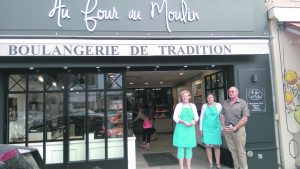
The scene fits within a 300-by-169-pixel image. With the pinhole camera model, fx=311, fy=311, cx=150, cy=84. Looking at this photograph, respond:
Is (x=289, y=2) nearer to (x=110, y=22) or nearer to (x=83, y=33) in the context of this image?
(x=110, y=22)

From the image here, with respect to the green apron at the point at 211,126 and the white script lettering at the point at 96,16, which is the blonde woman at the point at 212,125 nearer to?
the green apron at the point at 211,126

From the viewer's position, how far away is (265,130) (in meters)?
7.74

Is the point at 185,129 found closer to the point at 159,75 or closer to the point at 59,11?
the point at 59,11

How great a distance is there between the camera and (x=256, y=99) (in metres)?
7.81

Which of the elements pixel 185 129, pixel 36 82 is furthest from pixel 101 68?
pixel 185 129

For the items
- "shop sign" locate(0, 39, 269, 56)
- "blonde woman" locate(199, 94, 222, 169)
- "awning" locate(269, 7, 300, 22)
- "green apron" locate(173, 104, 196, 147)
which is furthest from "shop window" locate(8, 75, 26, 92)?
"awning" locate(269, 7, 300, 22)

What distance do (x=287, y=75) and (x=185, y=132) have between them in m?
3.24

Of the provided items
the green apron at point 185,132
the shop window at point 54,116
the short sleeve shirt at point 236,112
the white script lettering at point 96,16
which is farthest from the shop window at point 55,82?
the short sleeve shirt at point 236,112

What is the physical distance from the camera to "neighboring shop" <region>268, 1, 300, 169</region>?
7727 millimetres

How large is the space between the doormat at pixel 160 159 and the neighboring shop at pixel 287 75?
2811 mm

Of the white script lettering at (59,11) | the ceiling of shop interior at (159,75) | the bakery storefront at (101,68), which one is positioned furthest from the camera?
the ceiling of shop interior at (159,75)

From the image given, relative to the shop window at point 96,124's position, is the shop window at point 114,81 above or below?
above

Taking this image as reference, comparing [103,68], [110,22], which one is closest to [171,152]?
[103,68]

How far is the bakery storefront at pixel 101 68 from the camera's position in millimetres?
7219
